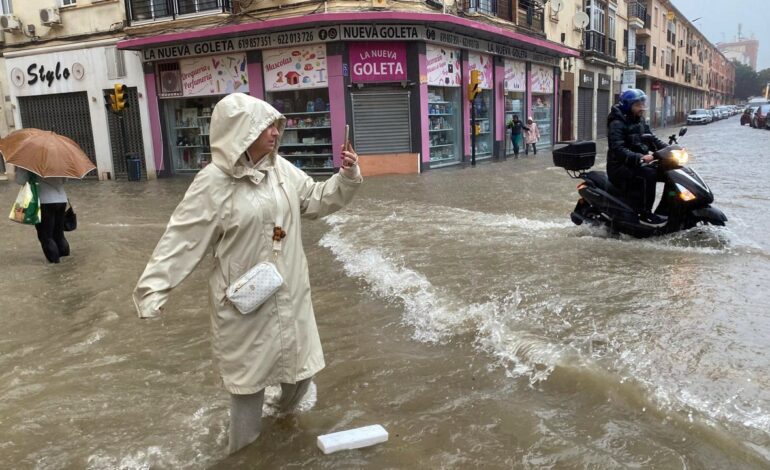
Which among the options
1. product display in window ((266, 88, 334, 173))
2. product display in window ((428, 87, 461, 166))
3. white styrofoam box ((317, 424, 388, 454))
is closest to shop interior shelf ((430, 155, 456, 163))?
product display in window ((428, 87, 461, 166))

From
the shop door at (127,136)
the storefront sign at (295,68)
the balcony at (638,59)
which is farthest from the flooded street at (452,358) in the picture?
the balcony at (638,59)

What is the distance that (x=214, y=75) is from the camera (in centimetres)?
1853

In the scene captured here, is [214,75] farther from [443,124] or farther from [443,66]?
[443,124]

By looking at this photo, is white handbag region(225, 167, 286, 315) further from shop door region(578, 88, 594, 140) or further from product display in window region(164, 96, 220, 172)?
shop door region(578, 88, 594, 140)

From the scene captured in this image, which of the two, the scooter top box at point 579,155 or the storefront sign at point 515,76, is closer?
the scooter top box at point 579,155

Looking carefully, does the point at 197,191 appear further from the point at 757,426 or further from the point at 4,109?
the point at 4,109

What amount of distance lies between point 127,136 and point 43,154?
13938 millimetres

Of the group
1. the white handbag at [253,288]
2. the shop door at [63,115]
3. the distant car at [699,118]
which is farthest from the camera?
the distant car at [699,118]

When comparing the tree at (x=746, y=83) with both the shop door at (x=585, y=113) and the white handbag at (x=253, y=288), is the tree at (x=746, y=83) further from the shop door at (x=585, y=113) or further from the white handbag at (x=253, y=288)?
the white handbag at (x=253, y=288)

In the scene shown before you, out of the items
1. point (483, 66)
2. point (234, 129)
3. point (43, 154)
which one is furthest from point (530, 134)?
point (234, 129)

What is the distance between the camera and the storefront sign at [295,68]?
16984 mm

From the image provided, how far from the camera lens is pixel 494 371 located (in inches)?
154

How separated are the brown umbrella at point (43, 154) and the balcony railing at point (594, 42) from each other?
28.3 meters

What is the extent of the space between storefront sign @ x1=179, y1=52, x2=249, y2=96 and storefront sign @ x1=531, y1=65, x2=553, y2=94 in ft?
40.7
